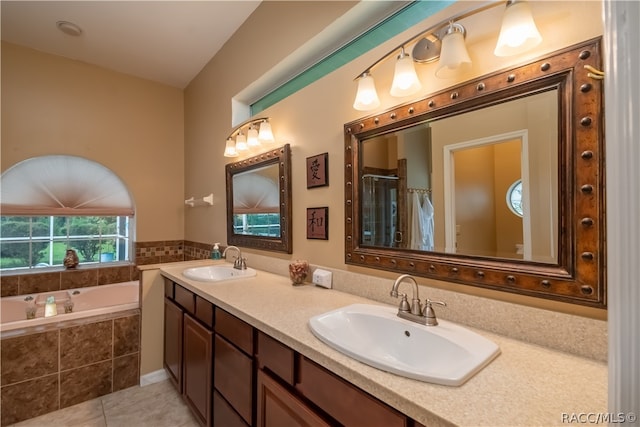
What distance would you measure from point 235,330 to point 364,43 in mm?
1673

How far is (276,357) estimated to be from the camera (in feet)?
3.67

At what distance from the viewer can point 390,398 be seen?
71 centimetres

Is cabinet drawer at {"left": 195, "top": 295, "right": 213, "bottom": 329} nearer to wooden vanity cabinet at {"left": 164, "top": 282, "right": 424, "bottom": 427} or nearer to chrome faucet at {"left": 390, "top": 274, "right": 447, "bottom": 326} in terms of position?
wooden vanity cabinet at {"left": 164, "top": 282, "right": 424, "bottom": 427}

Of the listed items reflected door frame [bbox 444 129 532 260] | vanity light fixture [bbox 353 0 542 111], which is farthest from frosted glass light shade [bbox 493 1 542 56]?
reflected door frame [bbox 444 129 532 260]

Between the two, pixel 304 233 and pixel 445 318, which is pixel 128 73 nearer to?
pixel 304 233

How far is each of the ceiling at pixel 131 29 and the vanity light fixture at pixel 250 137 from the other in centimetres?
90

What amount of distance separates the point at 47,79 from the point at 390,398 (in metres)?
3.96

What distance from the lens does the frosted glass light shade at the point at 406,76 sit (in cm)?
123

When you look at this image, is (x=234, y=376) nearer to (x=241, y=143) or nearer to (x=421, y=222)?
(x=421, y=222)

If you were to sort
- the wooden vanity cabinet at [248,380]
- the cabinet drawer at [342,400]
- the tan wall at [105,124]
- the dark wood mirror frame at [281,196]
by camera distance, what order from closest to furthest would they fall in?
the cabinet drawer at [342,400] → the wooden vanity cabinet at [248,380] → the dark wood mirror frame at [281,196] → the tan wall at [105,124]

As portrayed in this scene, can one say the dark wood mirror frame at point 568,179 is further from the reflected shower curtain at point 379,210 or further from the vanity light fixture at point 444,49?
the reflected shower curtain at point 379,210

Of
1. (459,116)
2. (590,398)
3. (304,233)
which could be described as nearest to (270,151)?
(304,233)

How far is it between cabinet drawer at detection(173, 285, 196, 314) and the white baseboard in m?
0.79

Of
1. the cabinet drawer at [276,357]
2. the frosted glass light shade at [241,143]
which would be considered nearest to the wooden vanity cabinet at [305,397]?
the cabinet drawer at [276,357]
